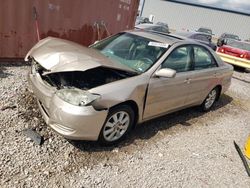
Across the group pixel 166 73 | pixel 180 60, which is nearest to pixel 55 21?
pixel 180 60

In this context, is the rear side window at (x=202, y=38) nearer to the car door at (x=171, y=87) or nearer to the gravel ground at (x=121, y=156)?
the gravel ground at (x=121, y=156)

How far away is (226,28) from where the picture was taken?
44594mm

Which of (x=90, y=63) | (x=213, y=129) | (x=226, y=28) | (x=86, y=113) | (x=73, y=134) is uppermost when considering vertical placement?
(x=90, y=63)

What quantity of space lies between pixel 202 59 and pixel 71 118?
126 inches

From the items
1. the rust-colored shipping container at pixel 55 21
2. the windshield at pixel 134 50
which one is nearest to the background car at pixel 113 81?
the windshield at pixel 134 50

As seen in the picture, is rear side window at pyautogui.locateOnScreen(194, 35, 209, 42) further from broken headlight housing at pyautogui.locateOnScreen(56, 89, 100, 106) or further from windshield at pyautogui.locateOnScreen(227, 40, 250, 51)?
broken headlight housing at pyautogui.locateOnScreen(56, 89, 100, 106)

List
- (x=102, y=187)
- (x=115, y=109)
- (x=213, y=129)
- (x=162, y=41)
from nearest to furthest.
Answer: (x=102, y=187) → (x=115, y=109) → (x=162, y=41) → (x=213, y=129)

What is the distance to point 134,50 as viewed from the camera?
15.9ft

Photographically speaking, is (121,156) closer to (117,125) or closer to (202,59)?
(117,125)

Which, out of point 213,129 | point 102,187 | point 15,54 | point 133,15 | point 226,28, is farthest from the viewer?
point 226,28

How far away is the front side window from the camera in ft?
15.3

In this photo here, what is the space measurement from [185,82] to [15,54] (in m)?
4.12

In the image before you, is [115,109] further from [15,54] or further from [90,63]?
[15,54]

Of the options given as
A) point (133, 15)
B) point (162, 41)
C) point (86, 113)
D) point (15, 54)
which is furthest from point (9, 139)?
point (133, 15)
